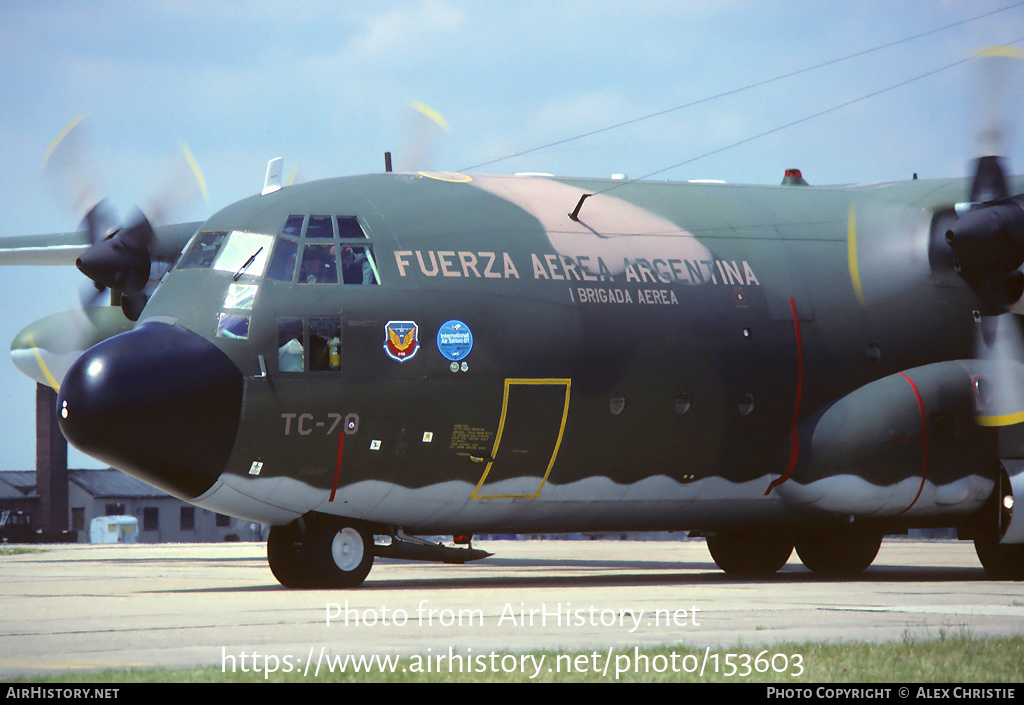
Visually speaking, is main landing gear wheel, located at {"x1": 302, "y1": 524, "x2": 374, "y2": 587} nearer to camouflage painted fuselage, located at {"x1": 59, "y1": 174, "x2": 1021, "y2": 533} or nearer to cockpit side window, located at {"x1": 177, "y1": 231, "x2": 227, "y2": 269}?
camouflage painted fuselage, located at {"x1": 59, "y1": 174, "x2": 1021, "y2": 533}

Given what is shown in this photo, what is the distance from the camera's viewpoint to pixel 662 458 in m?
17.4

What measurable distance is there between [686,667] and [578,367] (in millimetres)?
8603

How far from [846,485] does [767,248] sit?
11.8 ft

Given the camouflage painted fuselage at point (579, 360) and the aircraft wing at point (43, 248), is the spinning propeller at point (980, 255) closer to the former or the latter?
the camouflage painted fuselage at point (579, 360)

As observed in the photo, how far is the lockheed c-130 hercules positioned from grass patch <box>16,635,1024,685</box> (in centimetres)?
673

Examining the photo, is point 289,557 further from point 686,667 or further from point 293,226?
point 686,667

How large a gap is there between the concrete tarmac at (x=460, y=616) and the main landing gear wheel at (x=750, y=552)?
355mm

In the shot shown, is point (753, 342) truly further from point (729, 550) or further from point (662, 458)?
point (729, 550)

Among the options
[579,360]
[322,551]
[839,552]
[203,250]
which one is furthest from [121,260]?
[839,552]

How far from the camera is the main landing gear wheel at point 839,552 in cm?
2053

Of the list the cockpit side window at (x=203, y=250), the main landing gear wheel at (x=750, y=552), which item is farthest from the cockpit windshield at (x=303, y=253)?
the main landing gear wheel at (x=750, y=552)

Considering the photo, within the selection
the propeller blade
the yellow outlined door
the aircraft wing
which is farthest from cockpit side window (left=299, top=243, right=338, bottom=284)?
the aircraft wing

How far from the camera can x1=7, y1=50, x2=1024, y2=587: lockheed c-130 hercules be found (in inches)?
605

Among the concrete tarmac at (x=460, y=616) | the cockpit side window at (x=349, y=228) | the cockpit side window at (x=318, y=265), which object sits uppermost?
the cockpit side window at (x=349, y=228)
